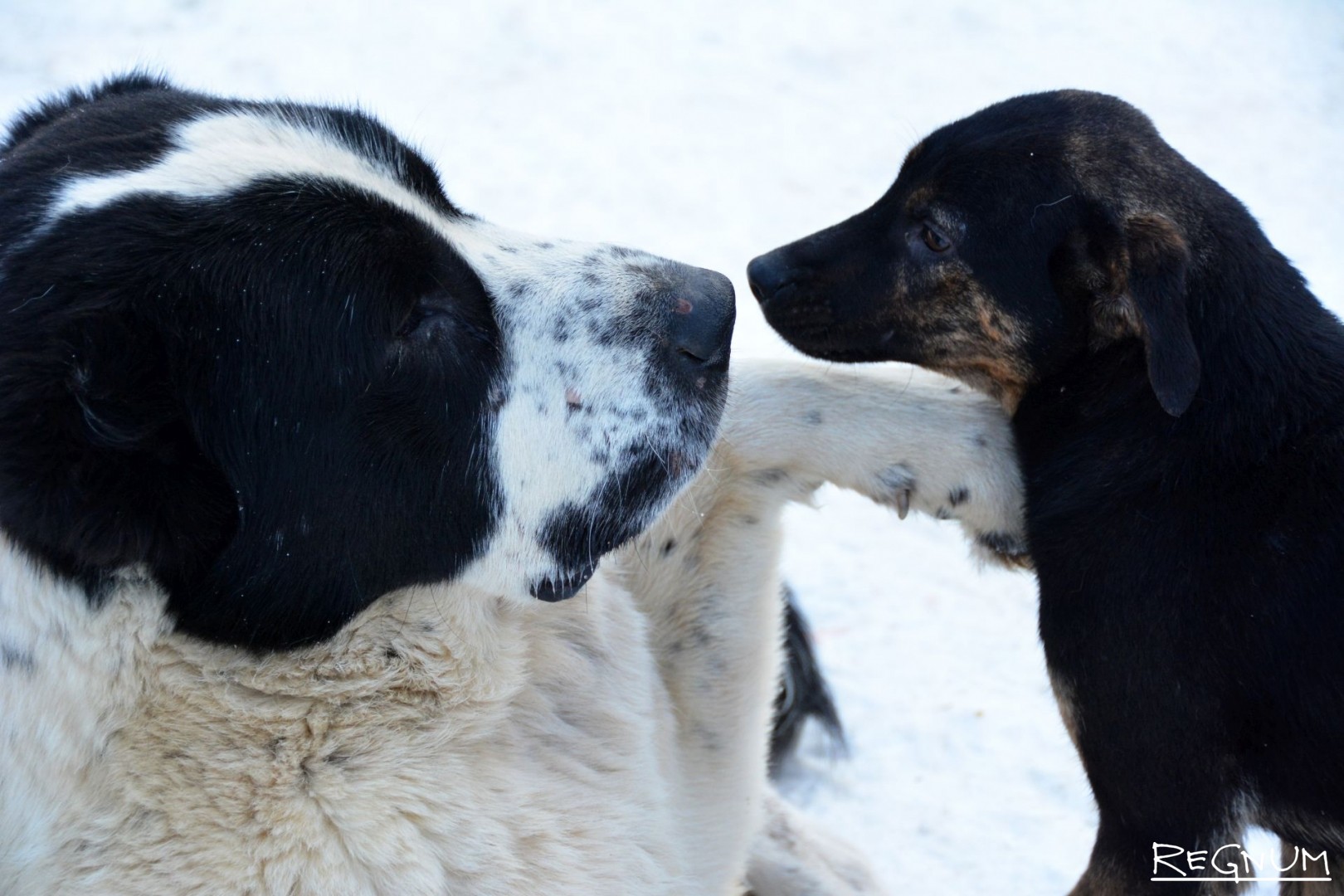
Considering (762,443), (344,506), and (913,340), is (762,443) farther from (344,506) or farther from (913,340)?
(344,506)

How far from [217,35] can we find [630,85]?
97.7 inches

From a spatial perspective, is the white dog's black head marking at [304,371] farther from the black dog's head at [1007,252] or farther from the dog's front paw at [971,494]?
the black dog's head at [1007,252]

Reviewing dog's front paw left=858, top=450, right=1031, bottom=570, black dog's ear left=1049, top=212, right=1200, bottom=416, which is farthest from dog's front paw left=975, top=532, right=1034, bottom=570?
black dog's ear left=1049, top=212, right=1200, bottom=416

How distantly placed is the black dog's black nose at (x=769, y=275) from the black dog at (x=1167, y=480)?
1.60 ft

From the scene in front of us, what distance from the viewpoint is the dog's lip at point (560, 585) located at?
2480mm

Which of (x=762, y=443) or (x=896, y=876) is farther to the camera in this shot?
(x=896, y=876)

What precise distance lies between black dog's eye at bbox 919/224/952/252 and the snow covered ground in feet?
5.54

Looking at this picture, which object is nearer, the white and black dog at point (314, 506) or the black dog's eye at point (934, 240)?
the white and black dog at point (314, 506)

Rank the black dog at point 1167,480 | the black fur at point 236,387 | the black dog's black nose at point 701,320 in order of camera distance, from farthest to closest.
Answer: the black dog at point 1167,480 < the black dog's black nose at point 701,320 < the black fur at point 236,387

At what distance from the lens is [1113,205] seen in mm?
2947

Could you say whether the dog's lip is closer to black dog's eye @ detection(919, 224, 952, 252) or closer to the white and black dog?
the white and black dog

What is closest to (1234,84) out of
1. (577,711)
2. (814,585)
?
(814,585)

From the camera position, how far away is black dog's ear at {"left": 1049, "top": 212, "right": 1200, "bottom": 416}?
2527 millimetres

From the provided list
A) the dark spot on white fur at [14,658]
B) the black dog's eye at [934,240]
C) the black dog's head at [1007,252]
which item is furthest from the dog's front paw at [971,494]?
the dark spot on white fur at [14,658]
